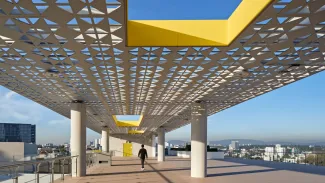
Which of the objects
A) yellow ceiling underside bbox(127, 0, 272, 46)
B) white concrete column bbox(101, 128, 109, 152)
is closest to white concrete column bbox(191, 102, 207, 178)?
yellow ceiling underside bbox(127, 0, 272, 46)

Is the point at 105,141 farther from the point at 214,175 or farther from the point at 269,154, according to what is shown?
the point at 214,175

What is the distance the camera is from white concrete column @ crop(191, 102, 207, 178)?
20000 millimetres

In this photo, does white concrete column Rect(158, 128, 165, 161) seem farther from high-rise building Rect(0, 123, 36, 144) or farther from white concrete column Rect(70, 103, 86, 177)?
high-rise building Rect(0, 123, 36, 144)

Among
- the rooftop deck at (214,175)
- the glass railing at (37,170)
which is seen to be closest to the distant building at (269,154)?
the rooftop deck at (214,175)

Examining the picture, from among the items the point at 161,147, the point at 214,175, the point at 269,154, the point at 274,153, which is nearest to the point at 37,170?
the point at 214,175

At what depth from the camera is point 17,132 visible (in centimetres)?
11631

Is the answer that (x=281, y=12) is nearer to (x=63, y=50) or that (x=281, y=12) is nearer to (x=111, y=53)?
(x=111, y=53)

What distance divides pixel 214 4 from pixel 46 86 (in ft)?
37.7

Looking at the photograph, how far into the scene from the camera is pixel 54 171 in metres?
15.8

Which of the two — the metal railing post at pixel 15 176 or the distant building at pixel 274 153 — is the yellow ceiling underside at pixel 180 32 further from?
the distant building at pixel 274 153

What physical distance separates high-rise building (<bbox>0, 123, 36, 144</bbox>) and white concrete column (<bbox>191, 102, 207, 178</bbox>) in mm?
97044

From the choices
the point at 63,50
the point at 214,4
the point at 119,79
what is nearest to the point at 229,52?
the point at 214,4

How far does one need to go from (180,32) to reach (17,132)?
116 meters

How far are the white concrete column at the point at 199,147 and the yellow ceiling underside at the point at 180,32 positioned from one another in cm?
1054
